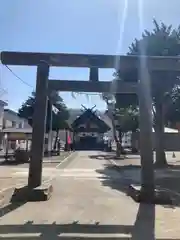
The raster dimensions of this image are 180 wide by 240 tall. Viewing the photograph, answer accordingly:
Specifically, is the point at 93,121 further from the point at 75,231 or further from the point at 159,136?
the point at 75,231

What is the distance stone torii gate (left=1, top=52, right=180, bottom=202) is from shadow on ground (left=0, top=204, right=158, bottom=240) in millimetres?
3536

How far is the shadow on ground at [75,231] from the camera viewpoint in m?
7.99

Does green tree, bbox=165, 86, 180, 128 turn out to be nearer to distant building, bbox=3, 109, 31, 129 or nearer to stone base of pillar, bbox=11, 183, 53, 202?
stone base of pillar, bbox=11, 183, 53, 202

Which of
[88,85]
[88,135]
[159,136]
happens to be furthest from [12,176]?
[88,135]

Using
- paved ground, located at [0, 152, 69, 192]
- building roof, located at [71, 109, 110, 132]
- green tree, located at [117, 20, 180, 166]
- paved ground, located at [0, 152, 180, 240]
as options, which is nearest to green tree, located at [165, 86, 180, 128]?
green tree, located at [117, 20, 180, 166]

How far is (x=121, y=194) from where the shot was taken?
1495 cm

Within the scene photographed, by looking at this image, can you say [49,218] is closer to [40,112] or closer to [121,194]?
[40,112]

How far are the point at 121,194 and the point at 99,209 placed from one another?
149 inches

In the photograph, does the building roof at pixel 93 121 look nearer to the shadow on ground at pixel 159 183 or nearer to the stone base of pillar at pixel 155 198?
the shadow on ground at pixel 159 183

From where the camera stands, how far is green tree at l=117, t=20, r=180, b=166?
29.1 metres

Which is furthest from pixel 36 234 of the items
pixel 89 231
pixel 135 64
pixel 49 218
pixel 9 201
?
pixel 135 64

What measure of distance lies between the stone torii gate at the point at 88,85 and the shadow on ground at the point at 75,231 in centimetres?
354

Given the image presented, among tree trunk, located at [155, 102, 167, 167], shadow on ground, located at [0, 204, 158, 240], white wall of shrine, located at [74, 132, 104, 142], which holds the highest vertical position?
white wall of shrine, located at [74, 132, 104, 142]

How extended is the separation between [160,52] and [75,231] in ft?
77.4
